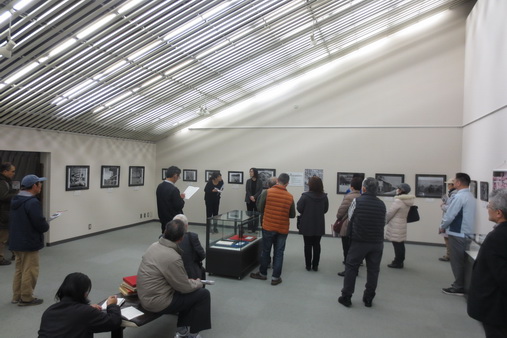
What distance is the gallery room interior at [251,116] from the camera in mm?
4559

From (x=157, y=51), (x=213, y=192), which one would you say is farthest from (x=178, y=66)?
(x=213, y=192)

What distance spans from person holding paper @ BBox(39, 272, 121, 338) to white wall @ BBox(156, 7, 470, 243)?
25.5 feet

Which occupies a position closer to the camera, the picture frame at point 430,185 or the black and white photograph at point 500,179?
the black and white photograph at point 500,179

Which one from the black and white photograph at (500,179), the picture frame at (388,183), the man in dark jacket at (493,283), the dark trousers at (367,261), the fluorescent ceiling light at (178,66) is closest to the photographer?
the man in dark jacket at (493,283)

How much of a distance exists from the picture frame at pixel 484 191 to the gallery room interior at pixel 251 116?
0.14 meters

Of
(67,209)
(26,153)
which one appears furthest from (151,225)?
(26,153)

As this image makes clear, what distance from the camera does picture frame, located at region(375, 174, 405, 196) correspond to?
29.3 ft

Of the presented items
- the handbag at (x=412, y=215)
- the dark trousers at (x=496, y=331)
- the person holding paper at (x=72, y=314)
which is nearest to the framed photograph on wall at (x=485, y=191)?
the handbag at (x=412, y=215)

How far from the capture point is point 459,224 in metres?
5.09

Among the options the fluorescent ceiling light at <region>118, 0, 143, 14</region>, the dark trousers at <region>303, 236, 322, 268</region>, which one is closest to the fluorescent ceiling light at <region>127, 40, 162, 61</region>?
the fluorescent ceiling light at <region>118, 0, 143, 14</region>

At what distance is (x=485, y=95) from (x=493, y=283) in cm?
536

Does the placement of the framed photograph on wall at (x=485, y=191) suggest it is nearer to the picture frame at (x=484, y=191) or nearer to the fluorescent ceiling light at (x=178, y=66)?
the picture frame at (x=484, y=191)

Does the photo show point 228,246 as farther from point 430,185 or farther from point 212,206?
point 430,185

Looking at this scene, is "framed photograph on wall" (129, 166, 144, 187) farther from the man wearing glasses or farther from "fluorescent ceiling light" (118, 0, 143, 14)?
the man wearing glasses
